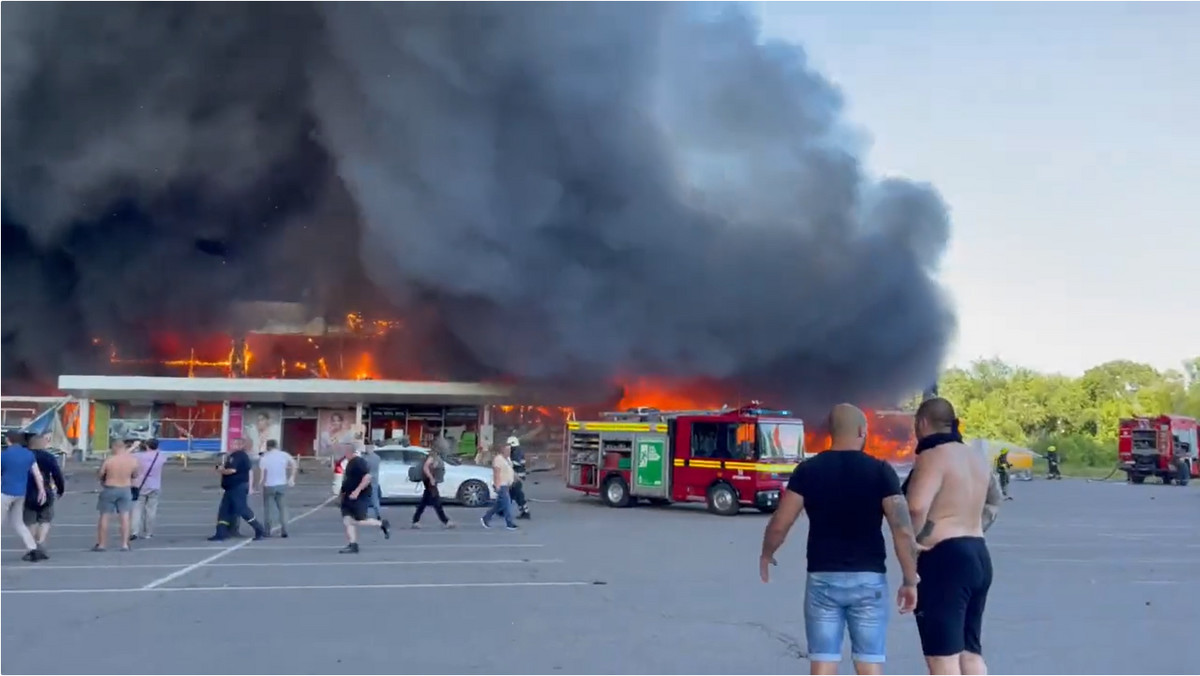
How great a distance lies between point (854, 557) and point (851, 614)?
0.26m

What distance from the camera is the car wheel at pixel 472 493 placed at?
1997 cm

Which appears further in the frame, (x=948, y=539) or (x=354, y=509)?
(x=354, y=509)

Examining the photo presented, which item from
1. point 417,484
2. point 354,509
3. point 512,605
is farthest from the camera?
point 417,484

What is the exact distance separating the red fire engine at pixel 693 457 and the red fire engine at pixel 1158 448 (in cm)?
2183

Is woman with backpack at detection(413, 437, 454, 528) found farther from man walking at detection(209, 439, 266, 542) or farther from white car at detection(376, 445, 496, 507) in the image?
white car at detection(376, 445, 496, 507)

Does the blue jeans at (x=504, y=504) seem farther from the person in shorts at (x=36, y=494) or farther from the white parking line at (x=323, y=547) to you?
the person in shorts at (x=36, y=494)

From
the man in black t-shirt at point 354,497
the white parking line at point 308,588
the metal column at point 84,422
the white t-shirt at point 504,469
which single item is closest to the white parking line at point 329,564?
the man in black t-shirt at point 354,497

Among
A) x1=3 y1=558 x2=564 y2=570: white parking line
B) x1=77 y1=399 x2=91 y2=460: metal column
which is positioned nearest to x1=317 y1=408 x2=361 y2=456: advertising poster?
x1=77 y1=399 x2=91 y2=460: metal column

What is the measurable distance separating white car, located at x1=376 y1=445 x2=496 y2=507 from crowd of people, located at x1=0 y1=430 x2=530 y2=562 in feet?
12.5

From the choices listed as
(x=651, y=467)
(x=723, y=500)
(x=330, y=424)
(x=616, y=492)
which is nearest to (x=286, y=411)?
(x=330, y=424)

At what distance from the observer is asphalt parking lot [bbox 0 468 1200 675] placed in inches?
261

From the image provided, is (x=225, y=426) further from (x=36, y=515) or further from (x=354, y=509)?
(x=354, y=509)

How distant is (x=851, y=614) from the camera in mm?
4855

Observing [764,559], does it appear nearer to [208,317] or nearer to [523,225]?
[523,225]
